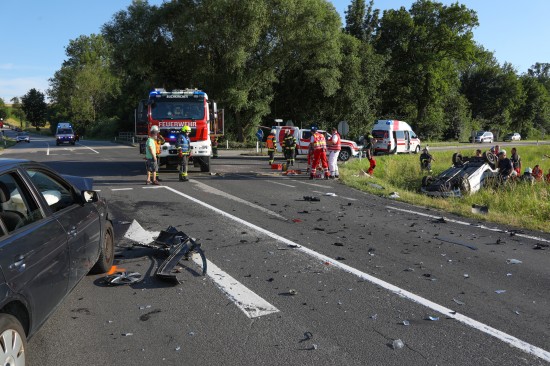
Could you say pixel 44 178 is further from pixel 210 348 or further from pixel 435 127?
pixel 435 127

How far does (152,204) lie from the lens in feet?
32.9

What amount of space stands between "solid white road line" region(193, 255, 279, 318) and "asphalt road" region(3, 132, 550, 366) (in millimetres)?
20

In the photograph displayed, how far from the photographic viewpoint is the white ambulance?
29797 mm

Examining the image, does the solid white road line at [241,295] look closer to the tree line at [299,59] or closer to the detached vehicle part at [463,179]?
the detached vehicle part at [463,179]

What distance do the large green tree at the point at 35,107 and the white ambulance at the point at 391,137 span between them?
135112mm

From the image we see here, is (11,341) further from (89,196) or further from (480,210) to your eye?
(480,210)

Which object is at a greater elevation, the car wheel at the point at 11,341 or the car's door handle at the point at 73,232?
the car's door handle at the point at 73,232

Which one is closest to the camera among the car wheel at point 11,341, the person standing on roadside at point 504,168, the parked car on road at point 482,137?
the car wheel at point 11,341

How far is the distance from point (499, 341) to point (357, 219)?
515 cm

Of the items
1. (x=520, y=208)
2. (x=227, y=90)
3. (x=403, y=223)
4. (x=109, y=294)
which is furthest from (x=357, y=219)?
(x=227, y=90)

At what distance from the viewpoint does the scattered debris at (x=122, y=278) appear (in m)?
4.88

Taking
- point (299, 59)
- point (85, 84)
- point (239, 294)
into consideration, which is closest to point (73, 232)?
point (239, 294)

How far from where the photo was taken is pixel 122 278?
4.96m

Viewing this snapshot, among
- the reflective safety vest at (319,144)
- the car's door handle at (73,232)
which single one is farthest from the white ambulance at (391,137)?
the car's door handle at (73,232)
